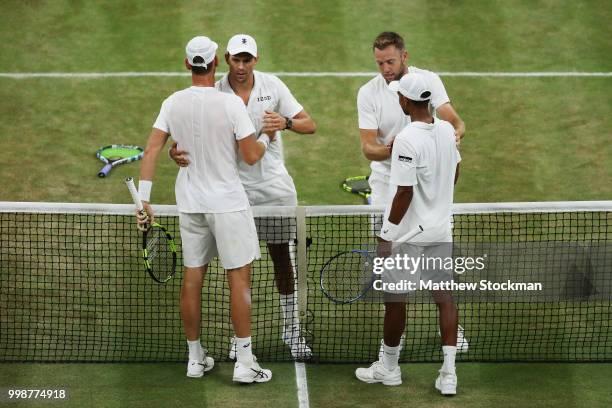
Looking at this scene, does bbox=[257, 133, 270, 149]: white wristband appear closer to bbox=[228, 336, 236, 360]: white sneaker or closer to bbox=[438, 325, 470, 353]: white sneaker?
bbox=[228, 336, 236, 360]: white sneaker

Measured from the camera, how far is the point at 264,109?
960 centimetres

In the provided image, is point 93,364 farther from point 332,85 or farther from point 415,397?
point 332,85

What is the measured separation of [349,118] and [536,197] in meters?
2.73

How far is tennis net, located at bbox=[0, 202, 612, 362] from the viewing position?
9.63 metres

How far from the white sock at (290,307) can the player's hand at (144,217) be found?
1612mm

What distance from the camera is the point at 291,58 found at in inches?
610

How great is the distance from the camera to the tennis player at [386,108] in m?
9.51

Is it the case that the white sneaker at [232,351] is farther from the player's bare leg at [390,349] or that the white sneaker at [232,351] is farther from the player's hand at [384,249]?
the player's hand at [384,249]

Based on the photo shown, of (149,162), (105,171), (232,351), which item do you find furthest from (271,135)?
(105,171)

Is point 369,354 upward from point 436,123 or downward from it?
downward

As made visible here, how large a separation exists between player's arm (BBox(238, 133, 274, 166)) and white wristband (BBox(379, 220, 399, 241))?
1.11 m

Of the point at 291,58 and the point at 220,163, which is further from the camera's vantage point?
the point at 291,58

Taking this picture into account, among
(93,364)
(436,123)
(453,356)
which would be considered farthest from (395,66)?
(93,364)

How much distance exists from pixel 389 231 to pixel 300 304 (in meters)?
1.34
